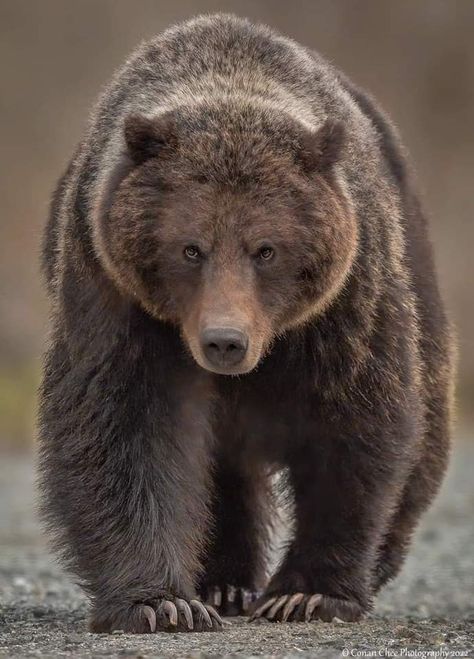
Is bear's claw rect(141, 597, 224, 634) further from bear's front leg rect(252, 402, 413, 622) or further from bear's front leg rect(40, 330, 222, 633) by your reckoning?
bear's front leg rect(252, 402, 413, 622)

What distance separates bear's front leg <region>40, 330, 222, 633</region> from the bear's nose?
2.61ft

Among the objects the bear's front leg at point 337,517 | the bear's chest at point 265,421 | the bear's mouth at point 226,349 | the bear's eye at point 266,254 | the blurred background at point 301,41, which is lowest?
the bear's front leg at point 337,517

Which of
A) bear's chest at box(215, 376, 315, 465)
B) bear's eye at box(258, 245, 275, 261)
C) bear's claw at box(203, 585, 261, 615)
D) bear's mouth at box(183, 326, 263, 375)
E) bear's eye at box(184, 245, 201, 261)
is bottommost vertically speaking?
bear's claw at box(203, 585, 261, 615)

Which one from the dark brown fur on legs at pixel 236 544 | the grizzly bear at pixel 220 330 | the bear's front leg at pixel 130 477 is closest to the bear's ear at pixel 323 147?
the grizzly bear at pixel 220 330

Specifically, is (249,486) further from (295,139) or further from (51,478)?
(295,139)

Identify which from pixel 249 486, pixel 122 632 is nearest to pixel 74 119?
pixel 249 486

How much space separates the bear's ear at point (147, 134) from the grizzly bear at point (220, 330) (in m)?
0.01

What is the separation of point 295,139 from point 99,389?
1.49m

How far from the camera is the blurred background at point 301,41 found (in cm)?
2619

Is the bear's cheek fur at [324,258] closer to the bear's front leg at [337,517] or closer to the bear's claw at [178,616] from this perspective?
the bear's front leg at [337,517]

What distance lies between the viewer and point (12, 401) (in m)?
21.3

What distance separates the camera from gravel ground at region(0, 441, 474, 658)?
→ 240 inches

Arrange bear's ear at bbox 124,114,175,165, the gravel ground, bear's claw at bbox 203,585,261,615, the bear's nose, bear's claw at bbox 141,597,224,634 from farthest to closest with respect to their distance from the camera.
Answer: bear's claw at bbox 203,585,261,615
bear's claw at bbox 141,597,224,634
bear's ear at bbox 124,114,175,165
the bear's nose
the gravel ground

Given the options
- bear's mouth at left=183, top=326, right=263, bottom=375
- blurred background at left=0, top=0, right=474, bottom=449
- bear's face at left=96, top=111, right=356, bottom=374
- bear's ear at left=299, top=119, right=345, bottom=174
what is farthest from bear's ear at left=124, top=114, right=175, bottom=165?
blurred background at left=0, top=0, right=474, bottom=449
